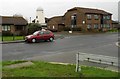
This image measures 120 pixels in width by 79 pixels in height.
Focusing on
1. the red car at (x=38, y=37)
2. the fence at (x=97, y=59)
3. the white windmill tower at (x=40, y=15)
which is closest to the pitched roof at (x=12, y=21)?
the red car at (x=38, y=37)

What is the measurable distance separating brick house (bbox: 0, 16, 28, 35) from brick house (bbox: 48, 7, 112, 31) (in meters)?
17.7

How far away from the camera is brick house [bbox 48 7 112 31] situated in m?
60.8

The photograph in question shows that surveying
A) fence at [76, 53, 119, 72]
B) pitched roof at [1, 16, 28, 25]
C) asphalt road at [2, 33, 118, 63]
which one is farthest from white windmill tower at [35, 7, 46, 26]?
fence at [76, 53, 119, 72]

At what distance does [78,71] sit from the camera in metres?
9.91

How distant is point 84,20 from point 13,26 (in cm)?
2197

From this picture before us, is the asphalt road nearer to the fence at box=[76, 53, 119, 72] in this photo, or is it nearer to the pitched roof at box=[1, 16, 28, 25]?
the fence at box=[76, 53, 119, 72]

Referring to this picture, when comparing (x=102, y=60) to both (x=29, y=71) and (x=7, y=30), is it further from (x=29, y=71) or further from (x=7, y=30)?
(x=7, y=30)

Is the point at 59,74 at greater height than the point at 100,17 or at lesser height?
lesser

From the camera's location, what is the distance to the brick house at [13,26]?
45375mm

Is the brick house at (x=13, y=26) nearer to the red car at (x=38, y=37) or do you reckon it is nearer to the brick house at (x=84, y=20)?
the red car at (x=38, y=37)

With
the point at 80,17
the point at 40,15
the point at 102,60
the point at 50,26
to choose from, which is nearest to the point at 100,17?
the point at 80,17

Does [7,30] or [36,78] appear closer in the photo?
[36,78]

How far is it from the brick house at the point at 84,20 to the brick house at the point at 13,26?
1766 centimetres

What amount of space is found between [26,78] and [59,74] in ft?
4.90
